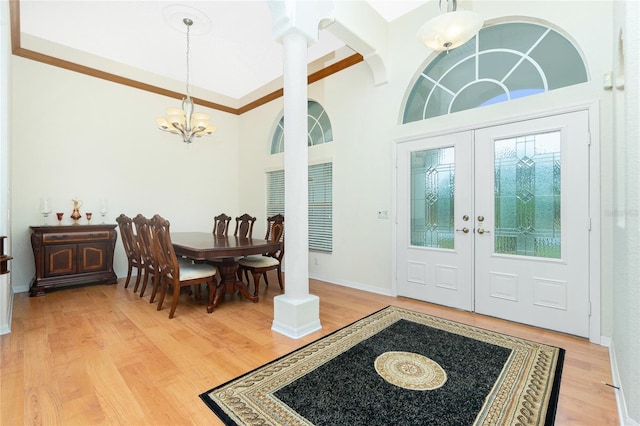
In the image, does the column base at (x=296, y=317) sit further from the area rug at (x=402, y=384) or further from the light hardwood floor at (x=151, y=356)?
the area rug at (x=402, y=384)

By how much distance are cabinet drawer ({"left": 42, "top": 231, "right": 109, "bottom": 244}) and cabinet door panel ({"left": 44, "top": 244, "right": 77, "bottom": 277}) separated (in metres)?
0.08

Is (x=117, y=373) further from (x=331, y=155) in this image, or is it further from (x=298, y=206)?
(x=331, y=155)

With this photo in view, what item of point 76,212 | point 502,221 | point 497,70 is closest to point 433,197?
point 502,221

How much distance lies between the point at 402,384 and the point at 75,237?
4.40 meters

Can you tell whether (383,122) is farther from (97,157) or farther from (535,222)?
(97,157)

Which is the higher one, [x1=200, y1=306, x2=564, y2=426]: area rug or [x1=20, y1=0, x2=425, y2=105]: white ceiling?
[x1=20, y1=0, x2=425, y2=105]: white ceiling

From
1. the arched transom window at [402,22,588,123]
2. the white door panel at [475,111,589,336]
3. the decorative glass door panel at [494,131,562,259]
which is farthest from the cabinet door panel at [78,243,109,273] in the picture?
the decorative glass door panel at [494,131,562,259]

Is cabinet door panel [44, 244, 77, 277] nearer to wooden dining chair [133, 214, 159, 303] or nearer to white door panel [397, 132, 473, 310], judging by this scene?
wooden dining chair [133, 214, 159, 303]

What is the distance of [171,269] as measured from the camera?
9.71 feet

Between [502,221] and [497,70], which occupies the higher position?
[497,70]

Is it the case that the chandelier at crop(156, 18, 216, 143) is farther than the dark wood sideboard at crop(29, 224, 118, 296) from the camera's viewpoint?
Yes

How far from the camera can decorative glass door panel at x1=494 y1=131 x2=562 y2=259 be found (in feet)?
8.65

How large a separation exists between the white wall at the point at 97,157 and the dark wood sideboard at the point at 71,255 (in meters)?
0.56

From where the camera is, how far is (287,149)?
105 inches
